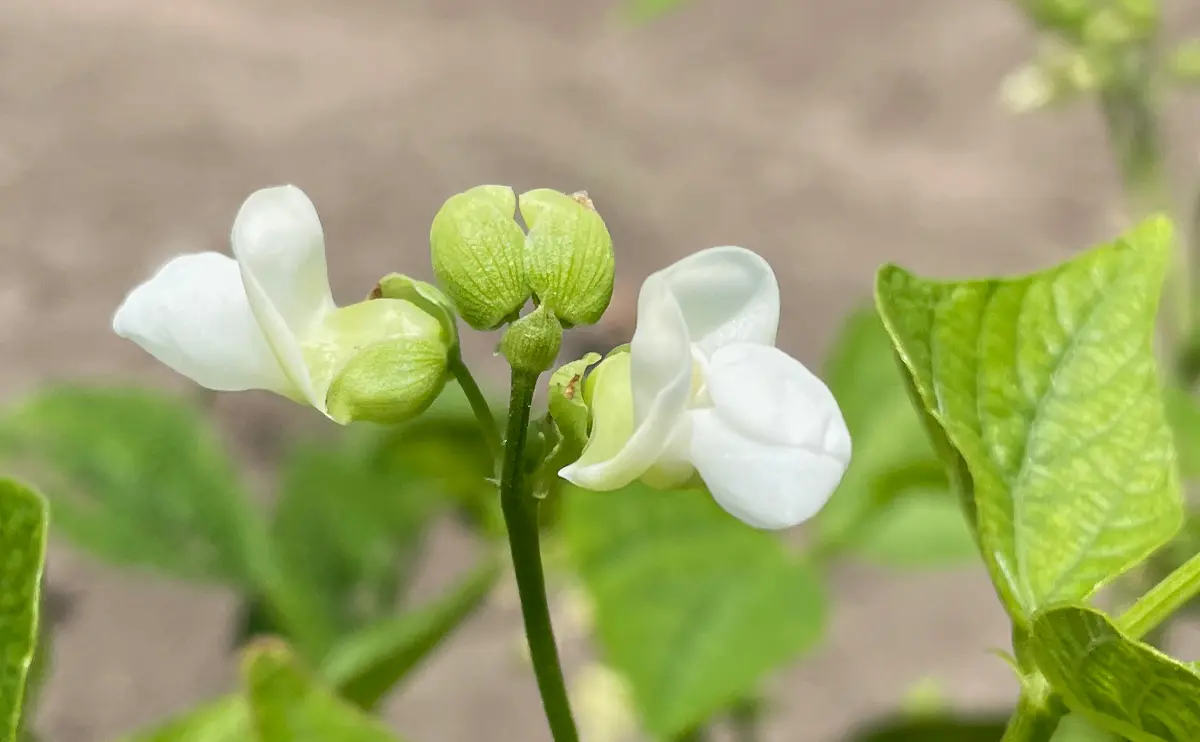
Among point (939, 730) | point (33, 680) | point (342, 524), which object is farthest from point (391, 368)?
point (342, 524)

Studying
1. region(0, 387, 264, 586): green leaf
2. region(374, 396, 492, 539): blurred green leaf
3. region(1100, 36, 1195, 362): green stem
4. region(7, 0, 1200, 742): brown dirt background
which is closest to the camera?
region(1100, 36, 1195, 362): green stem

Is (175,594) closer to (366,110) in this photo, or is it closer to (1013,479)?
(366,110)

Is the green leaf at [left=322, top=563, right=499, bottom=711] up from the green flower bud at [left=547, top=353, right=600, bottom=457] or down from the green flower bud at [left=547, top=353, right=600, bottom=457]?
down

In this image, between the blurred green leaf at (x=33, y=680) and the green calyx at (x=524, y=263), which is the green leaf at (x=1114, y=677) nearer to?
the green calyx at (x=524, y=263)

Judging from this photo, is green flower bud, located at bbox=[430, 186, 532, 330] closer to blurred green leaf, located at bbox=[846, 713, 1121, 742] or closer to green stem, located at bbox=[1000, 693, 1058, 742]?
green stem, located at bbox=[1000, 693, 1058, 742]

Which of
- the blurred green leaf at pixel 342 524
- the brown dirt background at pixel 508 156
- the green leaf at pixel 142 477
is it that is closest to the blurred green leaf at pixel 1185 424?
the blurred green leaf at pixel 342 524

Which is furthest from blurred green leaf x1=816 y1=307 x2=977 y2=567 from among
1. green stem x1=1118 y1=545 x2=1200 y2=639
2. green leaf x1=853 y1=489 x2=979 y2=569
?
green stem x1=1118 y1=545 x2=1200 y2=639

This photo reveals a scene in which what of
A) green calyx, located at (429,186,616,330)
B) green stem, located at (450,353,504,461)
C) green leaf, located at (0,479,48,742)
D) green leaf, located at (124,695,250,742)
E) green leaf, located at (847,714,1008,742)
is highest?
green calyx, located at (429,186,616,330)

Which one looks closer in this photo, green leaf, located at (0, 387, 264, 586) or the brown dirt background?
green leaf, located at (0, 387, 264, 586)
